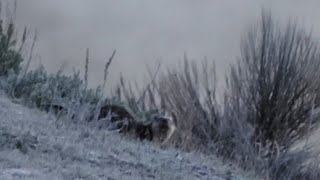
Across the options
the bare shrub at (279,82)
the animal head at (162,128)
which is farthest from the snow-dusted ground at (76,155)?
the bare shrub at (279,82)

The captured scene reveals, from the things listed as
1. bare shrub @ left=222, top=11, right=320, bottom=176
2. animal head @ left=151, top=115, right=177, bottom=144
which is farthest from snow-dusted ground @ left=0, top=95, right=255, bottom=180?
bare shrub @ left=222, top=11, right=320, bottom=176

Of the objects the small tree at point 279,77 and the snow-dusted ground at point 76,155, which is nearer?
the snow-dusted ground at point 76,155

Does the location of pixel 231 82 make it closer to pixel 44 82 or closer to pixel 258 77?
pixel 258 77

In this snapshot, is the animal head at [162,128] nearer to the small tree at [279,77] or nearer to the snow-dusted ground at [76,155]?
the snow-dusted ground at [76,155]

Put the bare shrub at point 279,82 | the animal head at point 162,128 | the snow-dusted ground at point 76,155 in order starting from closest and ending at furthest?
the snow-dusted ground at point 76,155
the animal head at point 162,128
the bare shrub at point 279,82

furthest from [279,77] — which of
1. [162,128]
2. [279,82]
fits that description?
[162,128]

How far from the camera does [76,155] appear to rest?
7.93 metres

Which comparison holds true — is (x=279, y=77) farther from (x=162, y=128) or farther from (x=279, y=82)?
(x=162, y=128)

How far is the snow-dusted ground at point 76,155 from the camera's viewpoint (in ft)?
23.9

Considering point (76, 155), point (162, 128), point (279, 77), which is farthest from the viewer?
point (279, 77)

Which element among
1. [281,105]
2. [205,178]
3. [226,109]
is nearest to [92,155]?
[205,178]

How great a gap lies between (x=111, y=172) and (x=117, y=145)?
4.42ft

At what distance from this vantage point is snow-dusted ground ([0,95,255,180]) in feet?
23.9

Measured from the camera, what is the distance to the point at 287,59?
26109 millimetres
